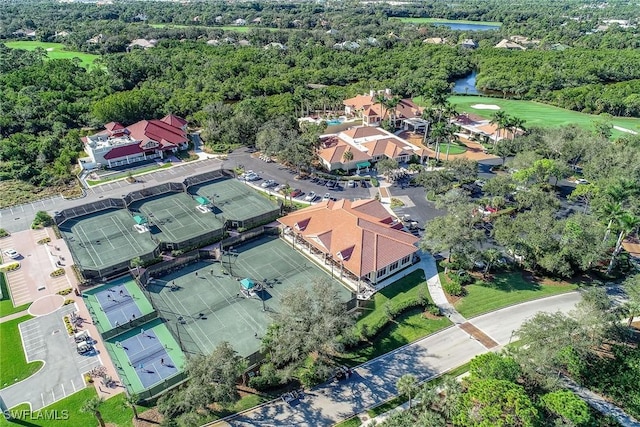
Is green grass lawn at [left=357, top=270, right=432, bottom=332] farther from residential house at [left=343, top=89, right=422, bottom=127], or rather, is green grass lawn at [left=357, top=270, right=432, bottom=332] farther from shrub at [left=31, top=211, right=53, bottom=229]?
residential house at [left=343, top=89, right=422, bottom=127]

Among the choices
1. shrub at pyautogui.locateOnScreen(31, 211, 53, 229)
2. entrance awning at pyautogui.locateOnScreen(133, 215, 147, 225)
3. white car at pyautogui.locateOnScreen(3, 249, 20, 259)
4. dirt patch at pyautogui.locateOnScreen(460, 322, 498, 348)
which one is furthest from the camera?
shrub at pyautogui.locateOnScreen(31, 211, 53, 229)

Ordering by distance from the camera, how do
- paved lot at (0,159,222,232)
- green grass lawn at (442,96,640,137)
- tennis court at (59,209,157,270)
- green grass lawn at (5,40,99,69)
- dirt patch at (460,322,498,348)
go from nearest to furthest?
dirt patch at (460,322,498,348) → tennis court at (59,209,157,270) → paved lot at (0,159,222,232) → green grass lawn at (442,96,640,137) → green grass lawn at (5,40,99,69)

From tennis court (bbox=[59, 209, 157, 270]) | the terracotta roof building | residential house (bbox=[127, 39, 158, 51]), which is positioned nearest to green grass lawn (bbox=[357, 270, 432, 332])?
the terracotta roof building

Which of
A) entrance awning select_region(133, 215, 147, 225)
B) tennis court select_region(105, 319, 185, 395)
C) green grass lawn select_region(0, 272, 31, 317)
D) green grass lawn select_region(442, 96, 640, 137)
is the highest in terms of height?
green grass lawn select_region(442, 96, 640, 137)

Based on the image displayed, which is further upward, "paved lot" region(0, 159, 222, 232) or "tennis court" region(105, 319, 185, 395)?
"paved lot" region(0, 159, 222, 232)

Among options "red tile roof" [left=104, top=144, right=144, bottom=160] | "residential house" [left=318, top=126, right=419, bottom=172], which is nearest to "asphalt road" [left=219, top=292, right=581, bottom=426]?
"residential house" [left=318, top=126, right=419, bottom=172]

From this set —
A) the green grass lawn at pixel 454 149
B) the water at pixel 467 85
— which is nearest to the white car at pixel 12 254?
the green grass lawn at pixel 454 149

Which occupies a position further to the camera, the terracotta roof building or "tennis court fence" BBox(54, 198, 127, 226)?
"tennis court fence" BBox(54, 198, 127, 226)

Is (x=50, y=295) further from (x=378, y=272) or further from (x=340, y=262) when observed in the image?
(x=378, y=272)

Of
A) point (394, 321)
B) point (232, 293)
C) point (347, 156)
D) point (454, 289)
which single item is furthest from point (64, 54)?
point (454, 289)
